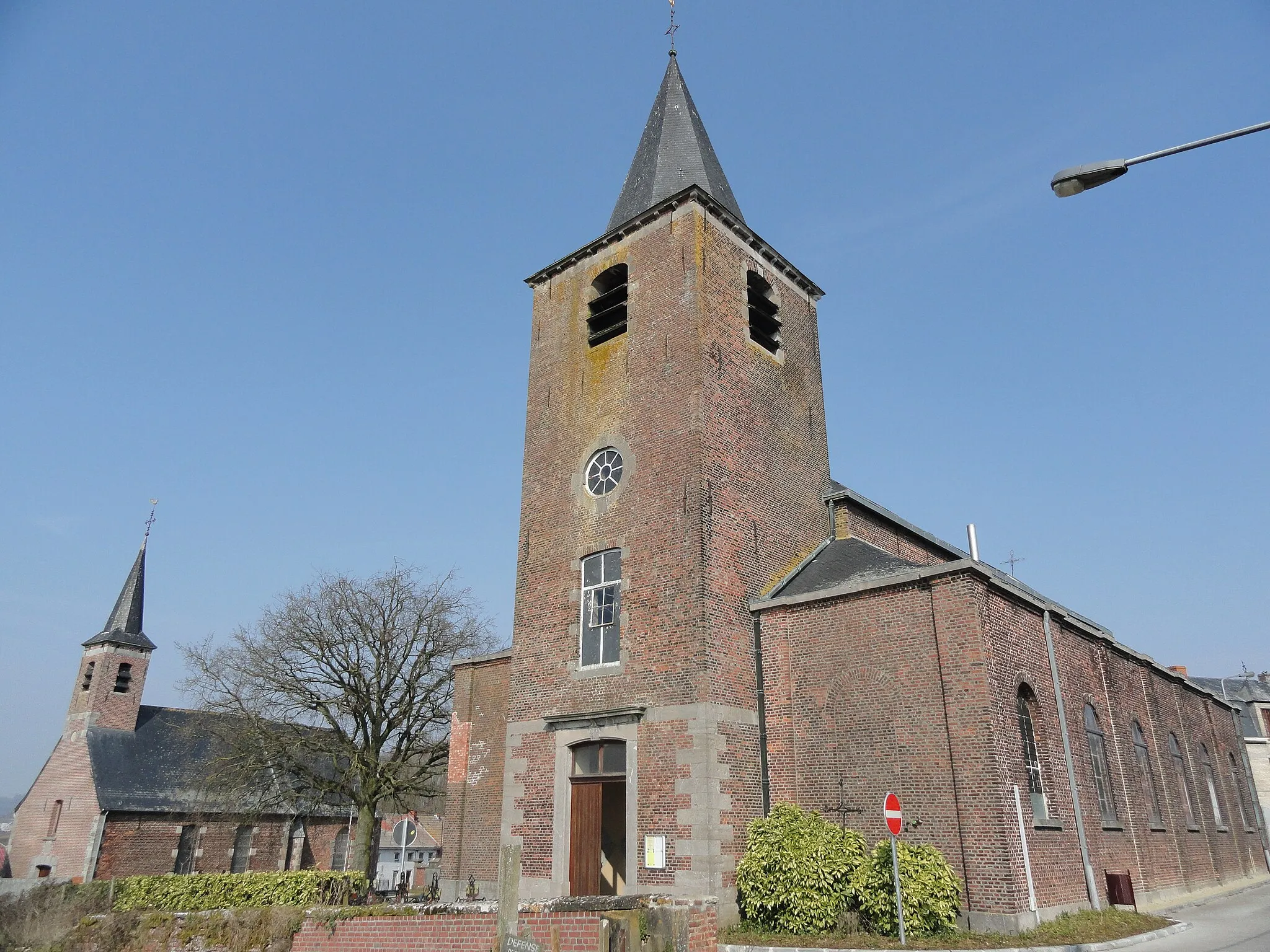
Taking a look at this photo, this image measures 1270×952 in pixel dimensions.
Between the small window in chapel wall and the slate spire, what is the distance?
25.9 feet

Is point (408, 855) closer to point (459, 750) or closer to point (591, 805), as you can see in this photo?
point (459, 750)

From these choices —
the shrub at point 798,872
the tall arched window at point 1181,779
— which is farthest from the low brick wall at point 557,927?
the tall arched window at point 1181,779

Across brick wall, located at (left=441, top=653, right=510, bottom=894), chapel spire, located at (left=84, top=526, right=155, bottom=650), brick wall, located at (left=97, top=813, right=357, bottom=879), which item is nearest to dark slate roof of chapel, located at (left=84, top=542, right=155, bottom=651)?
chapel spire, located at (left=84, top=526, right=155, bottom=650)

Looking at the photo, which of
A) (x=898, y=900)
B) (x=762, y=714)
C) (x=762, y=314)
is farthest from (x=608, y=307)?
(x=898, y=900)

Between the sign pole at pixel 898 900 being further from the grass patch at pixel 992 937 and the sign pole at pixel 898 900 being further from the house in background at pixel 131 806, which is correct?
the house in background at pixel 131 806

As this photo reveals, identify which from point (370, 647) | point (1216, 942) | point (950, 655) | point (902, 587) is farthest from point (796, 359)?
point (370, 647)

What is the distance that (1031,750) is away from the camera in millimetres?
14094

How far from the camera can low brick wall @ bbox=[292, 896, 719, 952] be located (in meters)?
8.84

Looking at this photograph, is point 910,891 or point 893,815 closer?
point 893,815

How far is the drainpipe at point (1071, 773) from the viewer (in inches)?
548

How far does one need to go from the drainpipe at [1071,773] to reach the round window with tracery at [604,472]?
8475 millimetres

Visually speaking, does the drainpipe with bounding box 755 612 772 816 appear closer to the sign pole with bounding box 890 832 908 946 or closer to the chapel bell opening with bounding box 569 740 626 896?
the chapel bell opening with bounding box 569 740 626 896

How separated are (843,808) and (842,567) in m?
4.45

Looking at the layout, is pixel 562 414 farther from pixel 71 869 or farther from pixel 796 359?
pixel 71 869
